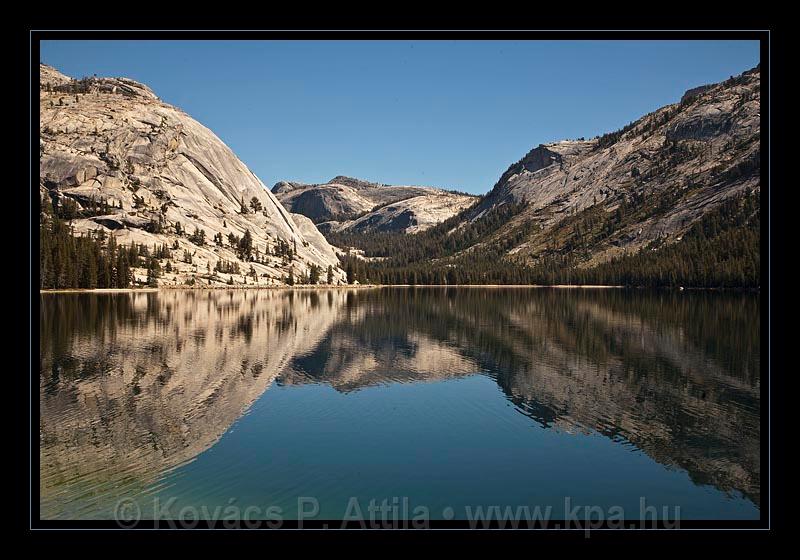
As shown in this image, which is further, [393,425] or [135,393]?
→ [135,393]

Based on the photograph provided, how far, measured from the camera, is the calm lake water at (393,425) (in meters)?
20.5

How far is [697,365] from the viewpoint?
150 feet

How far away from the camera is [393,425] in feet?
98.2

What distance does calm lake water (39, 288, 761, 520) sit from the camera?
2050 cm

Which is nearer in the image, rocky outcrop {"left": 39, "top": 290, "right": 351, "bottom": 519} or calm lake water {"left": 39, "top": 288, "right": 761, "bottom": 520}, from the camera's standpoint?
calm lake water {"left": 39, "top": 288, "right": 761, "bottom": 520}

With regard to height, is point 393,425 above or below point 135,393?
below

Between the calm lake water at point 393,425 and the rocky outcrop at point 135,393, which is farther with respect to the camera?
the rocky outcrop at point 135,393
